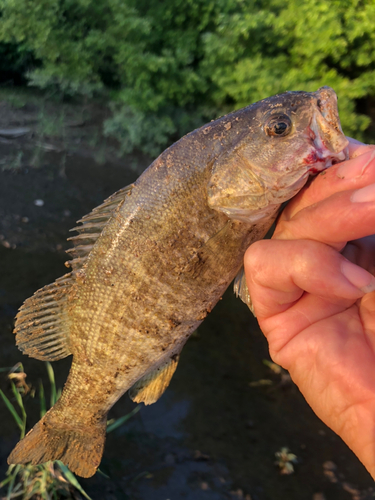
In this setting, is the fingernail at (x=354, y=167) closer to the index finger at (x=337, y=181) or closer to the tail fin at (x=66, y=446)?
the index finger at (x=337, y=181)

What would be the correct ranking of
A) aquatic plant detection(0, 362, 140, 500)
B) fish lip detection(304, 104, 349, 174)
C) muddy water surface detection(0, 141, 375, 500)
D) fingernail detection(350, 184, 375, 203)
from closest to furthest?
1. fingernail detection(350, 184, 375, 203)
2. fish lip detection(304, 104, 349, 174)
3. aquatic plant detection(0, 362, 140, 500)
4. muddy water surface detection(0, 141, 375, 500)

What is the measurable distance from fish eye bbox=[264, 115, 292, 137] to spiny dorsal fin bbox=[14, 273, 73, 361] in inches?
47.9

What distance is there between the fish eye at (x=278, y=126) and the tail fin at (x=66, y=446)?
173 centimetres

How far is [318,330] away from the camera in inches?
57.4

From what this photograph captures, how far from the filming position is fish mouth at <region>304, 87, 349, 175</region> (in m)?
1.37

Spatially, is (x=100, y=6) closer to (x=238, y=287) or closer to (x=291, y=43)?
(x=291, y=43)

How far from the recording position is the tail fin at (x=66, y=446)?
6.25 feet

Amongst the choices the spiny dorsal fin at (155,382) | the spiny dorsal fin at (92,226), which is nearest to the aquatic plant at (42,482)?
the spiny dorsal fin at (155,382)

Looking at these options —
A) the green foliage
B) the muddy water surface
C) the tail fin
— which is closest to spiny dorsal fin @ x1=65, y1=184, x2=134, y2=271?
the tail fin

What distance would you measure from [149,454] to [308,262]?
7.98 feet

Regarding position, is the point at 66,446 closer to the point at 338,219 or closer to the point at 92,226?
the point at 92,226

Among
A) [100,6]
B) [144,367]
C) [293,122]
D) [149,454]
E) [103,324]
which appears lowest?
[149,454]

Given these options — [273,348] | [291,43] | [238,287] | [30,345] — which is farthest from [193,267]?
[291,43]

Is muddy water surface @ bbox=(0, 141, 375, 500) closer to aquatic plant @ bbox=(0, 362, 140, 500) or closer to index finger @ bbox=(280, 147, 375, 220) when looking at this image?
aquatic plant @ bbox=(0, 362, 140, 500)
